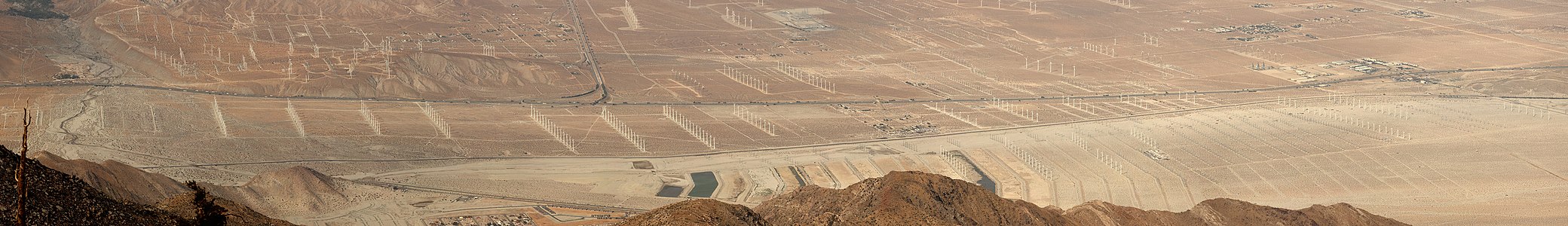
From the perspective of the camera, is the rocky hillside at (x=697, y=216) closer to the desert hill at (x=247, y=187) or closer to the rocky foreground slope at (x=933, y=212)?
the rocky foreground slope at (x=933, y=212)

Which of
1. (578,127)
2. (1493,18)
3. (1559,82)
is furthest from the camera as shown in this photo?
(1493,18)

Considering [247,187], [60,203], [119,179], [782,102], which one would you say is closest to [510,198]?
[247,187]

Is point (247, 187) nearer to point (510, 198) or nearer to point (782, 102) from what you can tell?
point (510, 198)

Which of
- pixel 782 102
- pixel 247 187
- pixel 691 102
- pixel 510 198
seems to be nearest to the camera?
pixel 247 187

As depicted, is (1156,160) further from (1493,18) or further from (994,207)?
(1493,18)

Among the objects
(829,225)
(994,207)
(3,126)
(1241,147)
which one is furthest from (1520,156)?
(3,126)

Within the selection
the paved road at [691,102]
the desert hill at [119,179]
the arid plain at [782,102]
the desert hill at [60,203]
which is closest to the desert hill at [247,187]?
the desert hill at [119,179]
